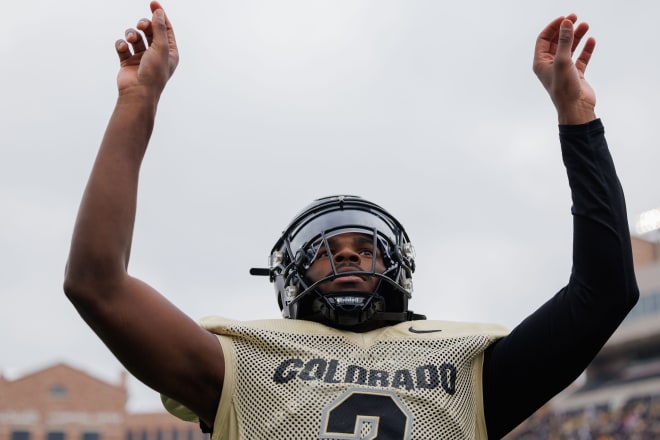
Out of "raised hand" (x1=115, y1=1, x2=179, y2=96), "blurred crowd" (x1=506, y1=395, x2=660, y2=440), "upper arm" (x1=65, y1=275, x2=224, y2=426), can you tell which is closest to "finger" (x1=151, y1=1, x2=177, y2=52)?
"raised hand" (x1=115, y1=1, x2=179, y2=96)

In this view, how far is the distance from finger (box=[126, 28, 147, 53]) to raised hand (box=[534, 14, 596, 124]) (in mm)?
1106

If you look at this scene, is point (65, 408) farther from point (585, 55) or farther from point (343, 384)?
point (585, 55)

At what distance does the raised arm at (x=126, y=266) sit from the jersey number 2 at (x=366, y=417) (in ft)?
1.08

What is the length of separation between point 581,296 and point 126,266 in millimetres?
1182

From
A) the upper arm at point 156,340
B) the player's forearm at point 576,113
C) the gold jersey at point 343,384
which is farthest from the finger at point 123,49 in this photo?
the player's forearm at point 576,113

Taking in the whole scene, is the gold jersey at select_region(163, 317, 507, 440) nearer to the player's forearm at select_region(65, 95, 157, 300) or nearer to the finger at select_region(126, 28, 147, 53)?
the player's forearm at select_region(65, 95, 157, 300)

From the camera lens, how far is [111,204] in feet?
7.96

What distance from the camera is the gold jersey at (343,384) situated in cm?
268

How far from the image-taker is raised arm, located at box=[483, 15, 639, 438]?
105 inches

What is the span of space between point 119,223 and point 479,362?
1126mm

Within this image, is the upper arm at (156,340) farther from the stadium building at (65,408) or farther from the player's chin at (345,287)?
the stadium building at (65,408)

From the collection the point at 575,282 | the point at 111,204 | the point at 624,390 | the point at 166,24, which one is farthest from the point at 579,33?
the point at 624,390

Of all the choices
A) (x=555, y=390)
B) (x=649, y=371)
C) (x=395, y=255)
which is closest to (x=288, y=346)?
(x=395, y=255)

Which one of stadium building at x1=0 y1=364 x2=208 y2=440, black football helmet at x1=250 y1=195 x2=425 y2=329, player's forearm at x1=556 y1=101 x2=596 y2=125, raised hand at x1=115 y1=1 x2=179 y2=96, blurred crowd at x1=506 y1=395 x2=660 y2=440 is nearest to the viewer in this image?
raised hand at x1=115 y1=1 x2=179 y2=96
